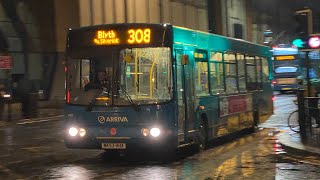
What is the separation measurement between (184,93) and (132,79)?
132 cm

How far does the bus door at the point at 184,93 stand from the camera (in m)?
11.7

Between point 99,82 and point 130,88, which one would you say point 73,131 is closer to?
point 99,82

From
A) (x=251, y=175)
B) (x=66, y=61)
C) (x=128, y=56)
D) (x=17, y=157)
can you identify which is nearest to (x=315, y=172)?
(x=251, y=175)

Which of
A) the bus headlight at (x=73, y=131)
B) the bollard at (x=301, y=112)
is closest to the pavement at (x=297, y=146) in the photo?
the bollard at (x=301, y=112)

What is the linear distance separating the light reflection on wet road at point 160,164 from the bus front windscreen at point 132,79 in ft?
4.55

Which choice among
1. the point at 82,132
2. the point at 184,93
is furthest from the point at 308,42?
the point at 82,132

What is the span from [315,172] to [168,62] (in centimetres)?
360

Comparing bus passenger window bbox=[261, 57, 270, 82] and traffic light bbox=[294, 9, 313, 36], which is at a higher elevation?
traffic light bbox=[294, 9, 313, 36]

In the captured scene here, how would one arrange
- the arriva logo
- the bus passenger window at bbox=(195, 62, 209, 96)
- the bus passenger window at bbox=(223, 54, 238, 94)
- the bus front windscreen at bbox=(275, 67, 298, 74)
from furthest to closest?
the bus front windscreen at bbox=(275, 67, 298, 74) < the bus passenger window at bbox=(223, 54, 238, 94) < the bus passenger window at bbox=(195, 62, 209, 96) < the arriva logo

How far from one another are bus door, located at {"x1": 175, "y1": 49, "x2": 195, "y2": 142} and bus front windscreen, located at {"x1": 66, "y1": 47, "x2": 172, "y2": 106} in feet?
1.30

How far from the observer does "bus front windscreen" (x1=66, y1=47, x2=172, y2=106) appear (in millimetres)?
11320

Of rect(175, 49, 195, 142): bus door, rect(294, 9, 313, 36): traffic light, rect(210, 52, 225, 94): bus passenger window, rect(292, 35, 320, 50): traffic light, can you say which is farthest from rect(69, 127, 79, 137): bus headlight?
rect(294, 9, 313, 36): traffic light

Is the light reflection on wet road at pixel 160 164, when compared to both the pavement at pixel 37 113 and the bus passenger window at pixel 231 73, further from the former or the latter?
the pavement at pixel 37 113

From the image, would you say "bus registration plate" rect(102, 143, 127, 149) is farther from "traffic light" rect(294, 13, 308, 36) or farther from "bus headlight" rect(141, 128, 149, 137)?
"traffic light" rect(294, 13, 308, 36)
